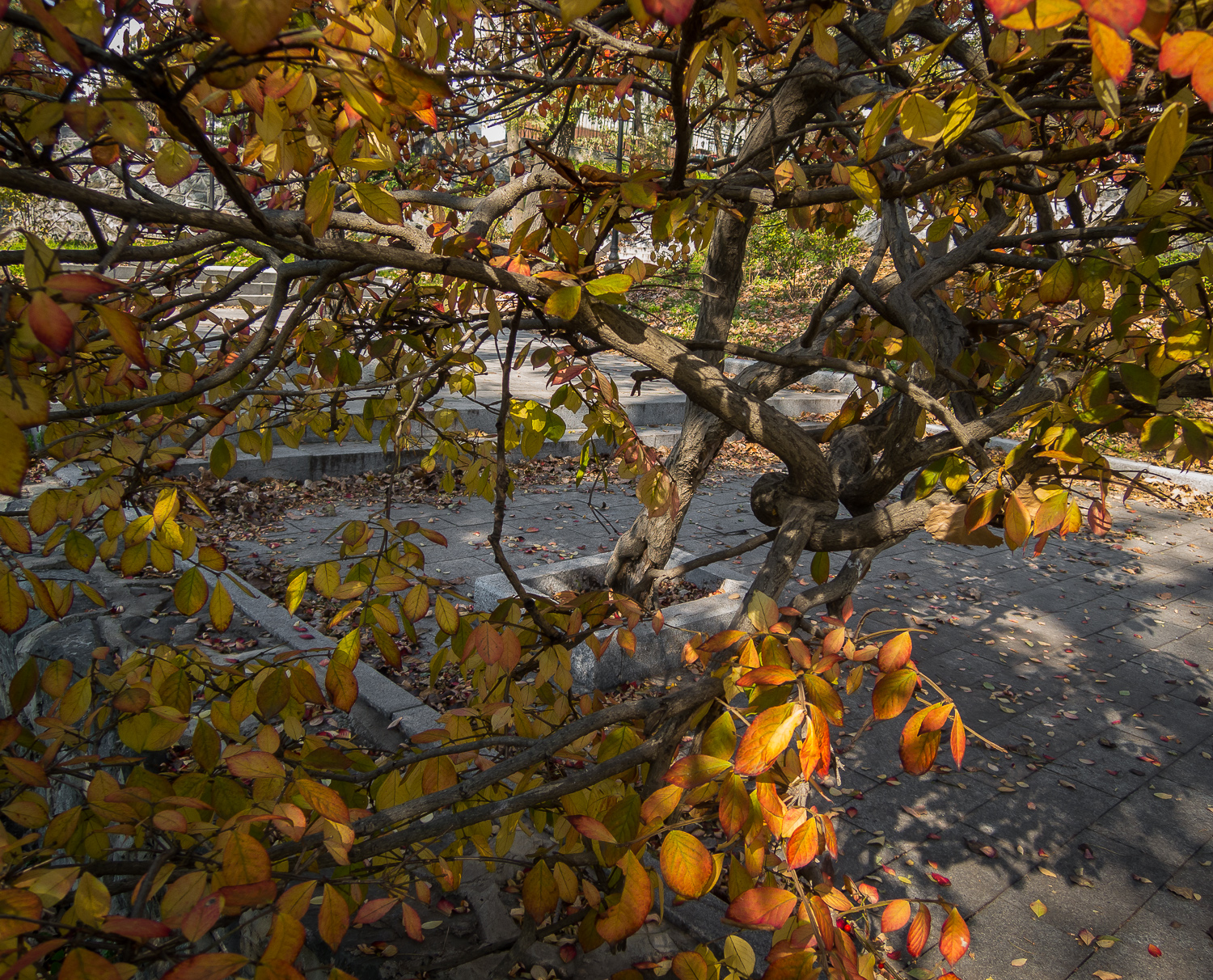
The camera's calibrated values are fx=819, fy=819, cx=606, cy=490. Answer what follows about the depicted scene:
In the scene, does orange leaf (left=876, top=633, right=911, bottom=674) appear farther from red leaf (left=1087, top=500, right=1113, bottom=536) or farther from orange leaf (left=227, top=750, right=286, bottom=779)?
orange leaf (left=227, top=750, right=286, bottom=779)

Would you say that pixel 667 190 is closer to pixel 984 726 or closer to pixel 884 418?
pixel 884 418

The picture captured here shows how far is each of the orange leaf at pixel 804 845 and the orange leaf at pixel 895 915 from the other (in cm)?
27

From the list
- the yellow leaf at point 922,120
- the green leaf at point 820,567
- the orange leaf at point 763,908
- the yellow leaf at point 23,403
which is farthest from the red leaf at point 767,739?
the green leaf at point 820,567

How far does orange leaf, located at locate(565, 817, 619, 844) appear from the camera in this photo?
1334mm

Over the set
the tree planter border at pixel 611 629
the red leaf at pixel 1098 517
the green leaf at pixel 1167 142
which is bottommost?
the tree planter border at pixel 611 629

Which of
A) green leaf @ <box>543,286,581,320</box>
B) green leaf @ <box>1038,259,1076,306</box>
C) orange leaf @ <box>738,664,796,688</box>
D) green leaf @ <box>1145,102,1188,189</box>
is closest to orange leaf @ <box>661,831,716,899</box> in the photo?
orange leaf @ <box>738,664,796,688</box>

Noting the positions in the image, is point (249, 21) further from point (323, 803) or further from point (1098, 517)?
point (1098, 517)

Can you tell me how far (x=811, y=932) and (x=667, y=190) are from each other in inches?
65.1

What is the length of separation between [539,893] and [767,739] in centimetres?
67

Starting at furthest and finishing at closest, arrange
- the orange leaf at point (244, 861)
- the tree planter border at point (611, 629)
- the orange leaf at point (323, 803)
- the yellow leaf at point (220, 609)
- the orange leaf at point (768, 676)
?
the tree planter border at point (611, 629)
the yellow leaf at point (220, 609)
the orange leaf at point (768, 676)
the orange leaf at point (323, 803)
the orange leaf at point (244, 861)

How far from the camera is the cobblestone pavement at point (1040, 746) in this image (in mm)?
2947

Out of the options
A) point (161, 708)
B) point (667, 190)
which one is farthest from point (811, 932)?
point (667, 190)

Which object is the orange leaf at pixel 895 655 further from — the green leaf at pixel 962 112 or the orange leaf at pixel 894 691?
the green leaf at pixel 962 112

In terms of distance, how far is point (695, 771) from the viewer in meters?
1.34
